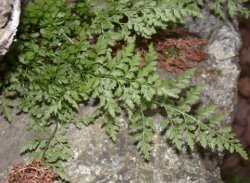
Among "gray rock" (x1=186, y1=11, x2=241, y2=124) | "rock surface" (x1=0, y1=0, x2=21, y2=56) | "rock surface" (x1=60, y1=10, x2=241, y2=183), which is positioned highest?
"rock surface" (x1=0, y1=0, x2=21, y2=56)

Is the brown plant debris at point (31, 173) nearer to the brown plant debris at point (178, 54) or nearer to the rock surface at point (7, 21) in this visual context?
the rock surface at point (7, 21)

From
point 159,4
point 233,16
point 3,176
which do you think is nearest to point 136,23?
point 159,4

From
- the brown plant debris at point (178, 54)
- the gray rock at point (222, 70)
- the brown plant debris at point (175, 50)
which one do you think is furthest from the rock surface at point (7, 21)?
the gray rock at point (222, 70)

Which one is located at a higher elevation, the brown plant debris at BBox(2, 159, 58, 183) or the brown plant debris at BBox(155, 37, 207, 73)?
the brown plant debris at BBox(155, 37, 207, 73)

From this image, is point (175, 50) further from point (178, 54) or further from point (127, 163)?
point (127, 163)

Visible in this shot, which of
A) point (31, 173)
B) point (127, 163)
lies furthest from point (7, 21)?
point (127, 163)

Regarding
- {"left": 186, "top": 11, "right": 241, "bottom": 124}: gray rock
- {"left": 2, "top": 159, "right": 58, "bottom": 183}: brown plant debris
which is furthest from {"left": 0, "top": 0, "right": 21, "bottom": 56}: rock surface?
{"left": 186, "top": 11, "right": 241, "bottom": 124}: gray rock

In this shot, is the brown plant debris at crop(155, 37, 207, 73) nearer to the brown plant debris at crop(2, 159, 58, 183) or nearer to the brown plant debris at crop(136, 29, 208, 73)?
the brown plant debris at crop(136, 29, 208, 73)
